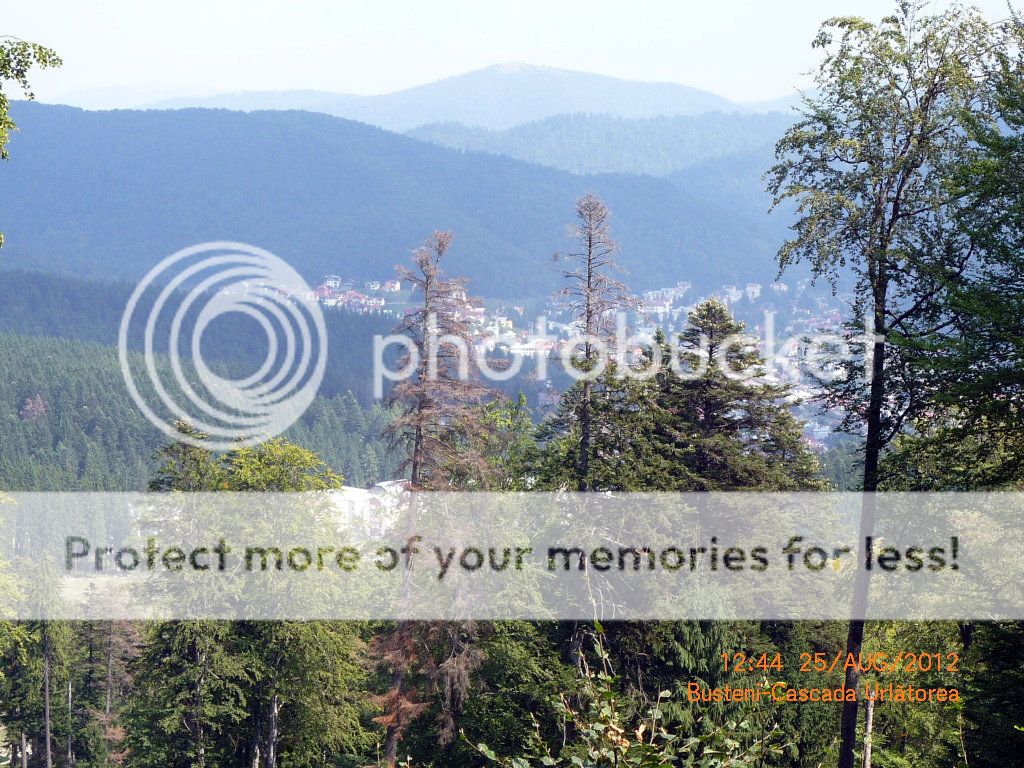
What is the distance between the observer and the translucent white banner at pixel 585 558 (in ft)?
57.6

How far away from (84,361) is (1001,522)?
656 ft

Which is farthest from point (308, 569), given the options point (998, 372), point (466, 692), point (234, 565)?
point (998, 372)

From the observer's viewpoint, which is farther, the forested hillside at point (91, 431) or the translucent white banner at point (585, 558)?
the forested hillside at point (91, 431)

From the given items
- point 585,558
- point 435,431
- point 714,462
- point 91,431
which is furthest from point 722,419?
point 91,431

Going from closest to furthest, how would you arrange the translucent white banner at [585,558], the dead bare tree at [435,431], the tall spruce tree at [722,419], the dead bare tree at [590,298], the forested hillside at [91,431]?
the translucent white banner at [585,558] → the dead bare tree at [590,298] → the dead bare tree at [435,431] → the tall spruce tree at [722,419] → the forested hillside at [91,431]

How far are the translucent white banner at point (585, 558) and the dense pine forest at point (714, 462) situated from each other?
16.2 inches

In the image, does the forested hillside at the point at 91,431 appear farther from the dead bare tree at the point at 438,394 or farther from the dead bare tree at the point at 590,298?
the dead bare tree at the point at 590,298

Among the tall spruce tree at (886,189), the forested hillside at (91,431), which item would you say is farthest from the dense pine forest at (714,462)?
the forested hillside at (91,431)

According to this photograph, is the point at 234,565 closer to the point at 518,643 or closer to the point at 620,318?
the point at 518,643

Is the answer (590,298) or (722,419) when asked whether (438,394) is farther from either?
(722,419)

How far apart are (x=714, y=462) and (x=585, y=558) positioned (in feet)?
20.5

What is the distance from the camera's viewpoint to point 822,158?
625 inches

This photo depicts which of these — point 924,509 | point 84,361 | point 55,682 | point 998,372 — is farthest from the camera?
point 84,361

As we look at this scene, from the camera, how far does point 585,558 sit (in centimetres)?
2091
